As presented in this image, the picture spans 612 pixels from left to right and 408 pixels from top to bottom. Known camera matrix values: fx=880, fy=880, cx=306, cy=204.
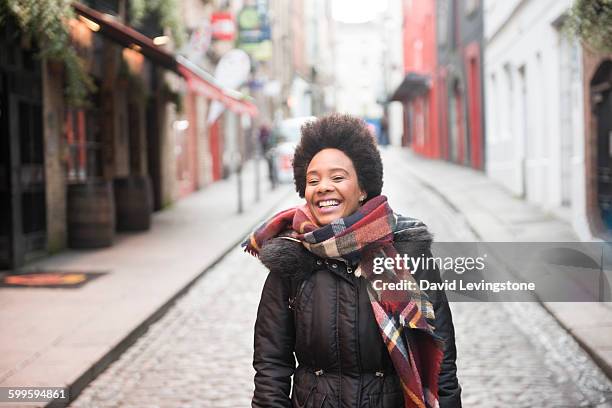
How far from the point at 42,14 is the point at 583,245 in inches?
198

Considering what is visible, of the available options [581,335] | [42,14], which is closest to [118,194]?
[42,14]

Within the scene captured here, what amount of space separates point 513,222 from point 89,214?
19.8 feet

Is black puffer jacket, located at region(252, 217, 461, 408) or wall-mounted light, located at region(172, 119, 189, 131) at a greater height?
wall-mounted light, located at region(172, 119, 189, 131)

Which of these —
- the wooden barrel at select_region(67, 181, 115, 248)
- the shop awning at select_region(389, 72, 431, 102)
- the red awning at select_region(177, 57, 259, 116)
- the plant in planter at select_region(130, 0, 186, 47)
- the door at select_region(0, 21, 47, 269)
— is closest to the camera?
the door at select_region(0, 21, 47, 269)

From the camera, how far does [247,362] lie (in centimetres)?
594

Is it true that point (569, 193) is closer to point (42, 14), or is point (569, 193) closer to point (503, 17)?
point (503, 17)

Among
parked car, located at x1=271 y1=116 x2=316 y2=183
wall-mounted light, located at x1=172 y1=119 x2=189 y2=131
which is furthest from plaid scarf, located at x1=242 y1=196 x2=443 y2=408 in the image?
parked car, located at x1=271 y1=116 x2=316 y2=183

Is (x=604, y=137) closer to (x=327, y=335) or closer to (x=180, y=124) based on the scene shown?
(x=327, y=335)

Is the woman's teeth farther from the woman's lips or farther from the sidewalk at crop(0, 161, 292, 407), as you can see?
the sidewalk at crop(0, 161, 292, 407)

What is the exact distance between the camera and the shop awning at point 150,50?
1019cm

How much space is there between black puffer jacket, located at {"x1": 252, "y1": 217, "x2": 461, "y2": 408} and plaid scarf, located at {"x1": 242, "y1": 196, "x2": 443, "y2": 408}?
0.14 ft

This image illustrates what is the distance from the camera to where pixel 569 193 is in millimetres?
13555

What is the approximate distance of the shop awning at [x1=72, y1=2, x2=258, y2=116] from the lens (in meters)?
10.2

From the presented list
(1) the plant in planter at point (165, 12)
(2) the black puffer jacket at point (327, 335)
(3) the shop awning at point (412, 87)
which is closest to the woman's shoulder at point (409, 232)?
(2) the black puffer jacket at point (327, 335)
